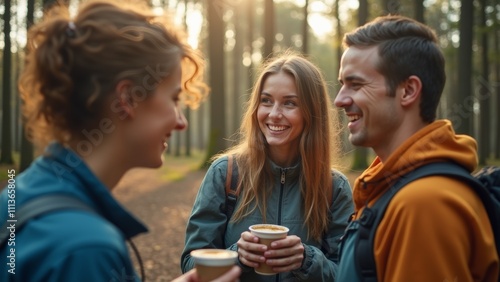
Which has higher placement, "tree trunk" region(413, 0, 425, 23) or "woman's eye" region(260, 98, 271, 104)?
"tree trunk" region(413, 0, 425, 23)

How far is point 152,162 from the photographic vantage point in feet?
6.84

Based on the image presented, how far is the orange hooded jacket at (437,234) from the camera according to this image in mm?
1891

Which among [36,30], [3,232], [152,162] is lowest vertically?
[3,232]

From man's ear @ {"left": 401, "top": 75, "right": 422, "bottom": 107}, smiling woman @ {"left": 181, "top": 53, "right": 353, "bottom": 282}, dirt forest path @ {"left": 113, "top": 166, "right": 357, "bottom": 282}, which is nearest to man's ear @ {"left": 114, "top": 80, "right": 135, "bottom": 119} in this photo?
man's ear @ {"left": 401, "top": 75, "right": 422, "bottom": 107}

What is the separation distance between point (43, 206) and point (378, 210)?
1421mm

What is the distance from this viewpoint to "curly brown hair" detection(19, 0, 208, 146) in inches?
70.7

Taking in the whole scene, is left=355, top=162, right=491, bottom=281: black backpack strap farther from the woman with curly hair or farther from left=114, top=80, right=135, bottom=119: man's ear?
left=114, top=80, right=135, bottom=119: man's ear

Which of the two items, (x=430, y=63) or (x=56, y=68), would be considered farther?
(x=430, y=63)

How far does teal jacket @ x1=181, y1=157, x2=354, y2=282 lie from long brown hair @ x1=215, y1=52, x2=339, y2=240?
0.06 m

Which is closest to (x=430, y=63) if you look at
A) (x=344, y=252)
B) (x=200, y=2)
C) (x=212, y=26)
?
(x=344, y=252)

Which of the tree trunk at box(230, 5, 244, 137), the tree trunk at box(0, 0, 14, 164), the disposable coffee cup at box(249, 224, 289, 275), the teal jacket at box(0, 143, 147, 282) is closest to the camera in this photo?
the teal jacket at box(0, 143, 147, 282)

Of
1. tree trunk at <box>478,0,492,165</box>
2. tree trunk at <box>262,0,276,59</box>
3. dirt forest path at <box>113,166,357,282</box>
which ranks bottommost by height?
dirt forest path at <box>113,166,357,282</box>

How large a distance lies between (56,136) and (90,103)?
0.23 m

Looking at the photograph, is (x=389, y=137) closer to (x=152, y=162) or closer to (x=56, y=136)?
(x=152, y=162)
